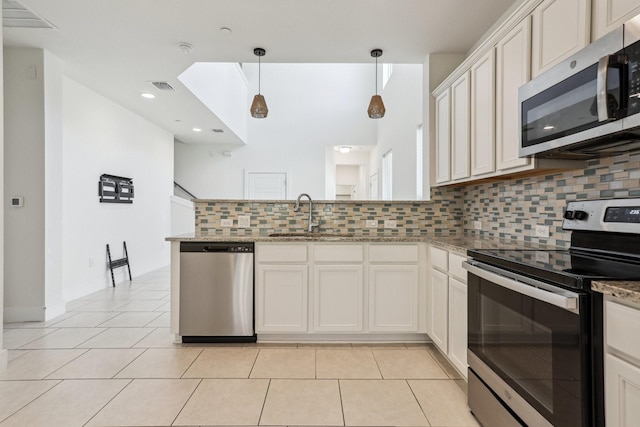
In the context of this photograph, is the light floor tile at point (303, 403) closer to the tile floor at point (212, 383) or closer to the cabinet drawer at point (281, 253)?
the tile floor at point (212, 383)

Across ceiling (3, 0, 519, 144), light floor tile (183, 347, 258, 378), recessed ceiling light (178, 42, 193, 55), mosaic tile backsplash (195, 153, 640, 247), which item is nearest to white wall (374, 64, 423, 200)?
ceiling (3, 0, 519, 144)

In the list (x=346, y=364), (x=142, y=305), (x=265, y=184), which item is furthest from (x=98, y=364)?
(x=265, y=184)

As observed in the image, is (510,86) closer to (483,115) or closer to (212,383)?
(483,115)

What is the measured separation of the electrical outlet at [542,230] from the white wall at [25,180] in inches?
170

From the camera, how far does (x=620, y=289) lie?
966mm

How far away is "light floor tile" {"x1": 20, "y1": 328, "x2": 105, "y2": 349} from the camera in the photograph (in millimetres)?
2738

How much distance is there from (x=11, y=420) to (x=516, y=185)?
133 inches

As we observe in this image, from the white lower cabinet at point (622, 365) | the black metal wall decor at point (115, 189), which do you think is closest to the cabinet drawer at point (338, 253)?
the white lower cabinet at point (622, 365)

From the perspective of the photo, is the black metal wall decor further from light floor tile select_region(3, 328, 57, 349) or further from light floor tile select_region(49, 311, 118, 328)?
light floor tile select_region(3, 328, 57, 349)

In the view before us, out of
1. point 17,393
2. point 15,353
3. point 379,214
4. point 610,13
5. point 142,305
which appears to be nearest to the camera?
point 610,13

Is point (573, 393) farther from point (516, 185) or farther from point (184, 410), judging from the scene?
point (184, 410)

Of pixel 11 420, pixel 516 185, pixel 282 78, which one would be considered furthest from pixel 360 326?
pixel 282 78

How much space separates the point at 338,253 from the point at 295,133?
571 cm

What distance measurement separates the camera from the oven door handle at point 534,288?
111 cm
